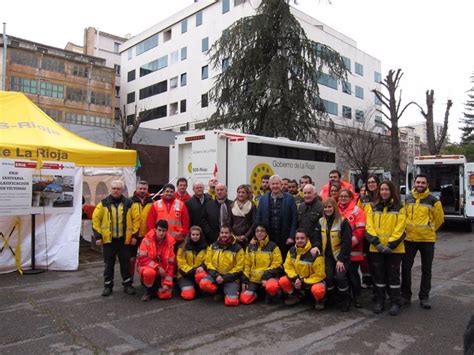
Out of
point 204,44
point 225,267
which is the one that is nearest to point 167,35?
point 204,44

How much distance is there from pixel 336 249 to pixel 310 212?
0.70 meters

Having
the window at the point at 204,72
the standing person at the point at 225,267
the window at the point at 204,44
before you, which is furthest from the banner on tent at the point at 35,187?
the window at the point at 204,44

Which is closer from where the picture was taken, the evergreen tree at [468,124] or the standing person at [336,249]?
the standing person at [336,249]

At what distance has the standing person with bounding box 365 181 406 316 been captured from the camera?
5.50 meters

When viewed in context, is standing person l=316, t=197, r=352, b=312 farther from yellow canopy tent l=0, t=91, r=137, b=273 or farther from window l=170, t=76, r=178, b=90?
window l=170, t=76, r=178, b=90

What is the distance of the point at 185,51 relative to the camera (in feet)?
157

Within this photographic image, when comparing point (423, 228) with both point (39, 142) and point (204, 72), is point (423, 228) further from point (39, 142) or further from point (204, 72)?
point (204, 72)

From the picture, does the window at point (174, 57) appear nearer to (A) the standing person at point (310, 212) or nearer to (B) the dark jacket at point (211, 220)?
(B) the dark jacket at point (211, 220)

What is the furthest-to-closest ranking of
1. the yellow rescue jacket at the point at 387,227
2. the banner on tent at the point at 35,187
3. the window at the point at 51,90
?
the window at the point at 51,90 < the banner on tent at the point at 35,187 < the yellow rescue jacket at the point at 387,227

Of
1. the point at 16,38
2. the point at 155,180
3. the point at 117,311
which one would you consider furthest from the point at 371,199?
the point at 16,38

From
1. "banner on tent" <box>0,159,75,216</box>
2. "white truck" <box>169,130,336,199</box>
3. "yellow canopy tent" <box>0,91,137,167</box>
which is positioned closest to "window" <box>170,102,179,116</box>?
"white truck" <box>169,130,336,199</box>

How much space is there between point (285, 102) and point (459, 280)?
11.8 meters

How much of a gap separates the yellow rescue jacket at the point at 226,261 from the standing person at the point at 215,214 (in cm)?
58

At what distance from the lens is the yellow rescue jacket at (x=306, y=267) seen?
5.63 metres
